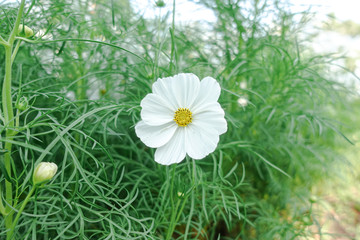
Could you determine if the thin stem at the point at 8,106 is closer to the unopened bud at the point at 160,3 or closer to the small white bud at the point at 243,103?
the unopened bud at the point at 160,3

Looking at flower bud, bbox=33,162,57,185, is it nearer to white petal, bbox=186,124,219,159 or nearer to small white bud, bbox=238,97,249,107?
white petal, bbox=186,124,219,159

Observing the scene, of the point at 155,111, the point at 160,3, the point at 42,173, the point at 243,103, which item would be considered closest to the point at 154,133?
the point at 155,111

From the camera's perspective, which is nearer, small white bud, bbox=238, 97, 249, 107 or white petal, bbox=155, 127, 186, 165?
white petal, bbox=155, 127, 186, 165

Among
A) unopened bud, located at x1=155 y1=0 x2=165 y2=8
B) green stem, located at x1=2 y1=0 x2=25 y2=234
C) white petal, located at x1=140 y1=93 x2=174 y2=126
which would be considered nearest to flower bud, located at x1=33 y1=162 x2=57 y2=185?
green stem, located at x1=2 y1=0 x2=25 y2=234

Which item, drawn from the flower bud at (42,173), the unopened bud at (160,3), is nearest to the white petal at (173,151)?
the flower bud at (42,173)

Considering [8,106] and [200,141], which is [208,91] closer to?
[200,141]

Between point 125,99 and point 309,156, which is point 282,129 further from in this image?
point 125,99

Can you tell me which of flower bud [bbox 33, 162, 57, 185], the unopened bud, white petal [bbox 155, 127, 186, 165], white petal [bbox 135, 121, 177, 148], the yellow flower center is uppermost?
the unopened bud
